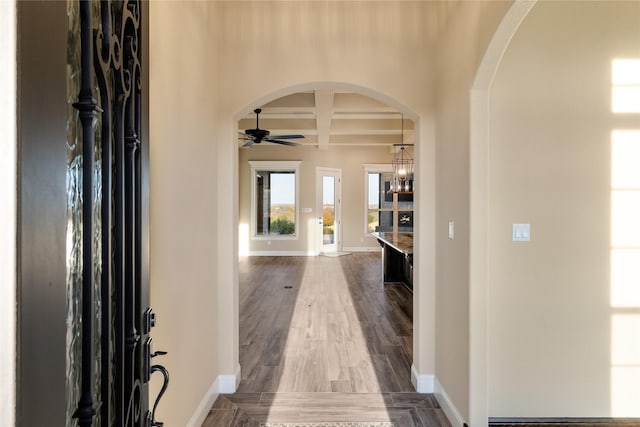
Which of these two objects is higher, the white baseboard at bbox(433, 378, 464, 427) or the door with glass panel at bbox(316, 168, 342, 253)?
the door with glass panel at bbox(316, 168, 342, 253)

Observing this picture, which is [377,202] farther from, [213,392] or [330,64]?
[213,392]

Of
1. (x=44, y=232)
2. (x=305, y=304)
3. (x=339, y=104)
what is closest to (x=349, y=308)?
(x=305, y=304)

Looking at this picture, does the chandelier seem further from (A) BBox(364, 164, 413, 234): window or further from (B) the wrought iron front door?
(B) the wrought iron front door

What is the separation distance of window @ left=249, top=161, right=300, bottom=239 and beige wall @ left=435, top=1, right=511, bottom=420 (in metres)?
7.55

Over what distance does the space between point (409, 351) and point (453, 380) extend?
1118 mm

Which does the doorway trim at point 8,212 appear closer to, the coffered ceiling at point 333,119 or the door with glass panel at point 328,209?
the coffered ceiling at point 333,119

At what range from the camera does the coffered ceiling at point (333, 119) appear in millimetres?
5523

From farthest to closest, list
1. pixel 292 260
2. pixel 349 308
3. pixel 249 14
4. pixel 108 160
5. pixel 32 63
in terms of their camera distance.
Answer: pixel 292 260 → pixel 349 308 → pixel 249 14 → pixel 108 160 → pixel 32 63

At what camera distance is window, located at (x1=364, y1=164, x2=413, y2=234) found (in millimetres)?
10398

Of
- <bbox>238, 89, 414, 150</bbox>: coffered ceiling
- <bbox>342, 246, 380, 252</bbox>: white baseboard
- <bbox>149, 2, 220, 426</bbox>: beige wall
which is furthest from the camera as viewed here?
<bbox>342, 246, 380, 252</bbox>: white baseboard

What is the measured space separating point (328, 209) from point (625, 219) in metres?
8.19

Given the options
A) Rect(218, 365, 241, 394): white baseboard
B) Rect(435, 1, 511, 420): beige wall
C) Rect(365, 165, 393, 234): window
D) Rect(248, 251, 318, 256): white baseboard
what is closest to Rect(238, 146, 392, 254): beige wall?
Rect(248, 251, 318, 256): white baseboard

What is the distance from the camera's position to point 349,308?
16.1 ft

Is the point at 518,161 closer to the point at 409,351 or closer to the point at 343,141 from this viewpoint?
the point at 409,351
